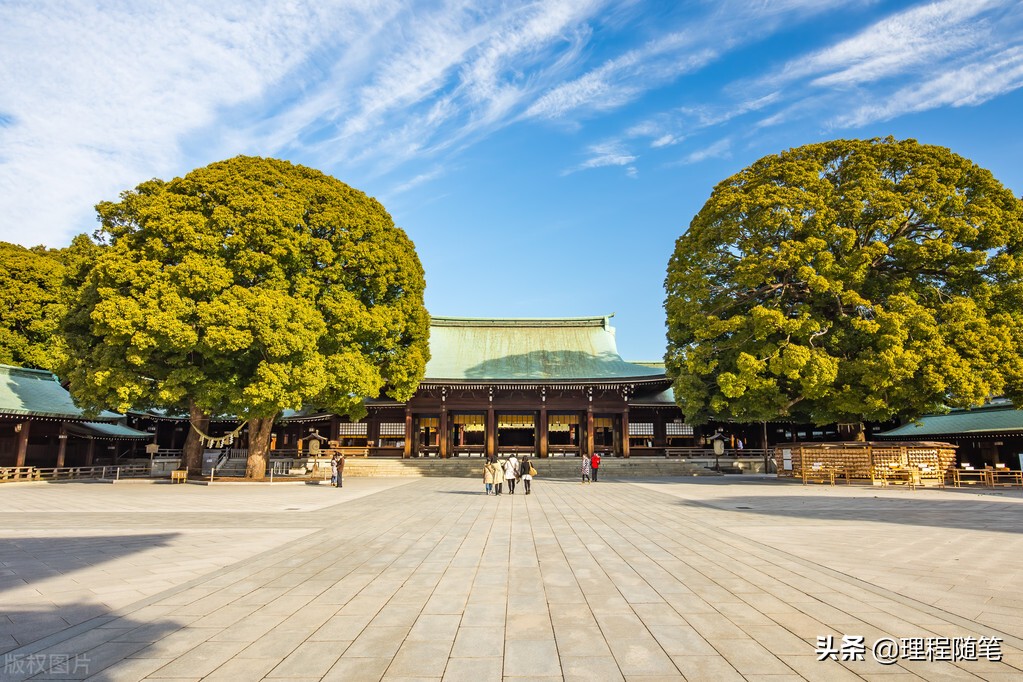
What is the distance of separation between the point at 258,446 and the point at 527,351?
1896 cm

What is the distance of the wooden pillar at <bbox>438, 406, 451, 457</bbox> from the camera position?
34.8m

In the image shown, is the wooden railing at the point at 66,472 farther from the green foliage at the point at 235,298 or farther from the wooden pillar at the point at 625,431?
the wooden pillar at the point at 625,431

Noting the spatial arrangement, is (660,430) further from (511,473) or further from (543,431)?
(511,473)

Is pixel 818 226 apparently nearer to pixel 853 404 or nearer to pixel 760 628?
pixel 853 404

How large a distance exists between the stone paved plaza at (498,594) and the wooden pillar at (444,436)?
21.1 metres

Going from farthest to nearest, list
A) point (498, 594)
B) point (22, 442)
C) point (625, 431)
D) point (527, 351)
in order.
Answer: point (527, 351) → point (625, 431) → point (22, 442) → point (498, 594)

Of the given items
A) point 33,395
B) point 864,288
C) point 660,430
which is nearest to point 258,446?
point 33,395

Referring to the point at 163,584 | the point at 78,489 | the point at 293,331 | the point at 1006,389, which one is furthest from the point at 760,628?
the point at 78,489

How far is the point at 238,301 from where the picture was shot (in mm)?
22422

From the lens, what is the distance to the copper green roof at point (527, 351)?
118 ft

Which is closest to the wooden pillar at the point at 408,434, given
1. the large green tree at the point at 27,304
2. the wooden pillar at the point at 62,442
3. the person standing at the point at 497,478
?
the person standing at the point at 497,478

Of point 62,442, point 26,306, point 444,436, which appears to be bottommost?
point 62,442

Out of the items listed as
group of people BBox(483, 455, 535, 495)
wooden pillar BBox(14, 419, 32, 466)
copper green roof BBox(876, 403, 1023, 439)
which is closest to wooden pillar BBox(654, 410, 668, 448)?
Result: copper green roof BBox(876, 403, 1023, 439)

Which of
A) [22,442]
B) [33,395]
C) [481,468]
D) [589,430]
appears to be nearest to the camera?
[22,442]
